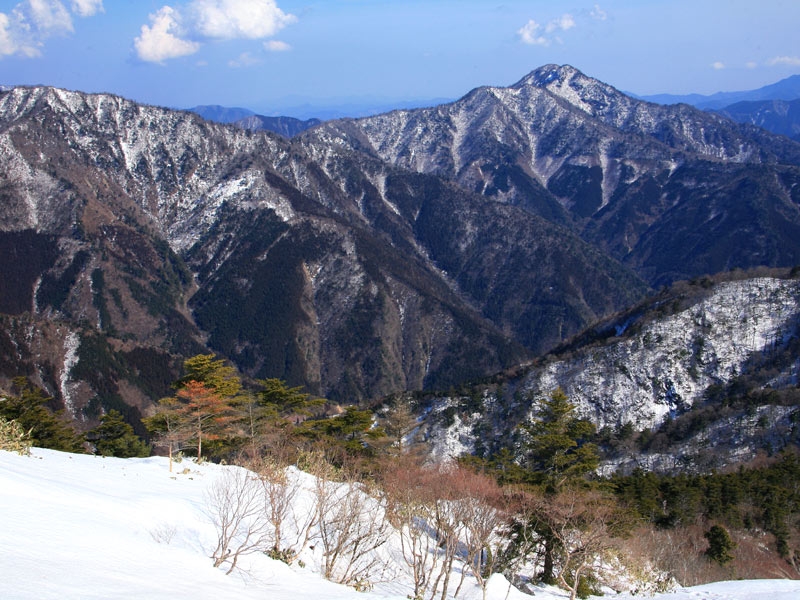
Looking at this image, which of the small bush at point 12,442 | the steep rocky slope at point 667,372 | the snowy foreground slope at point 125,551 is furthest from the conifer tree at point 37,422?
the steep rocky slope at point 667,372

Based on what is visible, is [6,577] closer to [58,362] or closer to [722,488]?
[722,488]

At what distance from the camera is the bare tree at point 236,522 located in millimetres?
27203

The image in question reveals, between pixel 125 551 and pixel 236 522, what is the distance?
5.98m

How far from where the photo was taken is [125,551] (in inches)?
962

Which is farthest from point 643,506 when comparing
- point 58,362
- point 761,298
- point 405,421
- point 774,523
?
point 58,362

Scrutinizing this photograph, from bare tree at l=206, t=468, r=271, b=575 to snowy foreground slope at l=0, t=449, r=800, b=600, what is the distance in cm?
55

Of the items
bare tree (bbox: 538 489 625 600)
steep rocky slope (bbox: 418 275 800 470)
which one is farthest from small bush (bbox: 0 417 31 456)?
steep rocky slope (bbox: 418 275 800 470)

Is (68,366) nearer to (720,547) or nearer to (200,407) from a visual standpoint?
(200,407)

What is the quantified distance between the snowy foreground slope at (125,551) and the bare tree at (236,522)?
1.79 ft

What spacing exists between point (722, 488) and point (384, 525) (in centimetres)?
3936

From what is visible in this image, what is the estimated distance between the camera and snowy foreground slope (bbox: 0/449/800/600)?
2041 centimetres

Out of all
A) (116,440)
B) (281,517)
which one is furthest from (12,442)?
(116,440)

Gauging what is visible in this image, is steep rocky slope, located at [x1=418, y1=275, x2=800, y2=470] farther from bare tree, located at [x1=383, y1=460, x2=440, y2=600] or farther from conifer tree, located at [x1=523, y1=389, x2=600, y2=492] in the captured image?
bare tree, located at [x1=383, y1=460, x2=440, y2=600]

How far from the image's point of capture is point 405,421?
59344mm
